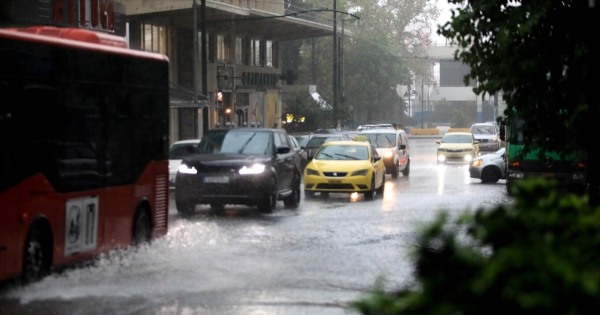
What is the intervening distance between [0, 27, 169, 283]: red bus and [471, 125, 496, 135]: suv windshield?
150 ft

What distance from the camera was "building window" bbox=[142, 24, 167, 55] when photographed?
46.1m

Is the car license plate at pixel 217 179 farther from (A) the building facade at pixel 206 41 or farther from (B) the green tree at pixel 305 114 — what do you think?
(B) the green tree at pixel 305 114

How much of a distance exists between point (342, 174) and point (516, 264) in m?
21.6

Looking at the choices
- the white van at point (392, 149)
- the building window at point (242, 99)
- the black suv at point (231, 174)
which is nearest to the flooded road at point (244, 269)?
the black suv at point (231, 174)

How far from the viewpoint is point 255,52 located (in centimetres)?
5956

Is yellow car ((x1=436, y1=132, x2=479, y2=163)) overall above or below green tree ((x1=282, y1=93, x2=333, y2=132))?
below

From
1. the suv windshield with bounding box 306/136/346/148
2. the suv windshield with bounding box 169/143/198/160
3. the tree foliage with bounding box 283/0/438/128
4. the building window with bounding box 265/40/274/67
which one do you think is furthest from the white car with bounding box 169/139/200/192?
the tree foliage with bounding box 283/0/438/128

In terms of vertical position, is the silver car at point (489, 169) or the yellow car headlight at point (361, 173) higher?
the yellow car headlight at point (361, 173)

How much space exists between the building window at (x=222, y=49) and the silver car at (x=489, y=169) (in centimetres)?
2438

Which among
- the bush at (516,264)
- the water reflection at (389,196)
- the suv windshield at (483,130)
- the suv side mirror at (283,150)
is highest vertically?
the bush at (516,264)

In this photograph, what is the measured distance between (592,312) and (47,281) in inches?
329

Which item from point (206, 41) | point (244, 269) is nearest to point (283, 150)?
point (244, 269)

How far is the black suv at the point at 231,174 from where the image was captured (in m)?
19.0

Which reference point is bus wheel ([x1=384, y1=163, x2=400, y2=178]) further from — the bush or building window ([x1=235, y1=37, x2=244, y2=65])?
the bush
